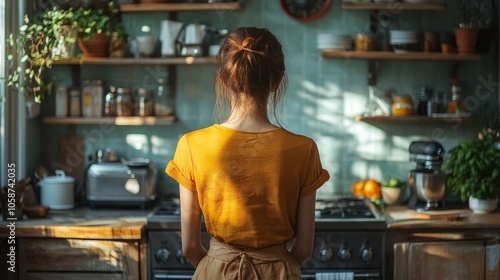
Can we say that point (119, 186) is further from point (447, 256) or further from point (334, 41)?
point (447, 256)

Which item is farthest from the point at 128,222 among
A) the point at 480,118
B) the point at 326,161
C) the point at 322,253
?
the point at 480,118

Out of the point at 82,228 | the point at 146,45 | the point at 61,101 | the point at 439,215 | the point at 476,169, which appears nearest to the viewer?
the point at 82,228

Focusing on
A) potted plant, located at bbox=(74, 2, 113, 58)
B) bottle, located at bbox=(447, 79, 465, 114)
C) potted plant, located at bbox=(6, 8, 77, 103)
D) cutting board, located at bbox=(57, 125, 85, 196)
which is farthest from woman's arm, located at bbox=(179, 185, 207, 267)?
bottle, located at bbox=(447, 79, 465, 114)

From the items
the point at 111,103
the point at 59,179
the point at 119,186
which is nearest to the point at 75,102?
the point at 111,103

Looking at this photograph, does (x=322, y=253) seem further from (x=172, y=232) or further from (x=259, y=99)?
(x=259, y=99)

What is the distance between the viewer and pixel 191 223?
239cm

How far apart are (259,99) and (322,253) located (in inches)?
69.5

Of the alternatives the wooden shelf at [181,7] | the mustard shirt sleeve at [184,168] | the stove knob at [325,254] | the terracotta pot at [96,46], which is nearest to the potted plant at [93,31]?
the terracotta pot at [96,46]

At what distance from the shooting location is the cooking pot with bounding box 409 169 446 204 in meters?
4.20

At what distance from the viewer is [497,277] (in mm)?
3928

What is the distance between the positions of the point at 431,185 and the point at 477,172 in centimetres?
25

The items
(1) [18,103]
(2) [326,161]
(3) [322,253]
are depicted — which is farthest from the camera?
(2) [326,161]

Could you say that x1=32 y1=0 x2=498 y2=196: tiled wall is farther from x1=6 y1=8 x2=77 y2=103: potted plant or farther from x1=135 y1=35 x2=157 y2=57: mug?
x1=6 y1=8 x2=77 y2=103: potted plant

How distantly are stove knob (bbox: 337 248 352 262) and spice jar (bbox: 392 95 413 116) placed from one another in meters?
0.98
